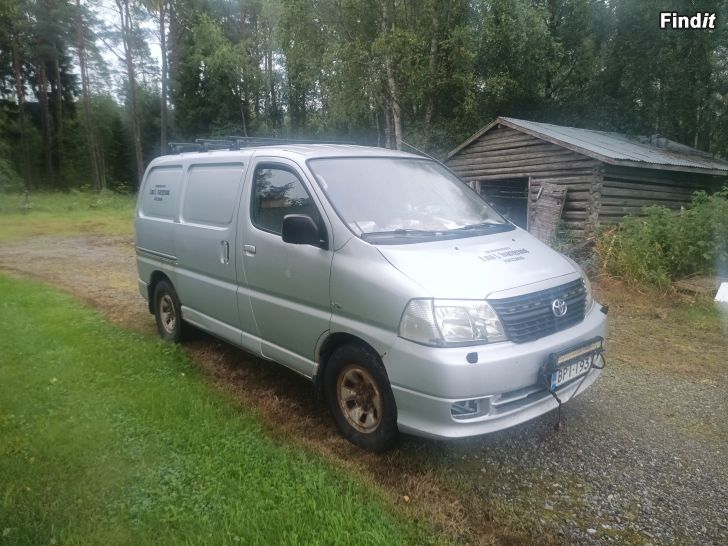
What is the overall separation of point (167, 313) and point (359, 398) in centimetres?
321

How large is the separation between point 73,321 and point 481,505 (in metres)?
5.47

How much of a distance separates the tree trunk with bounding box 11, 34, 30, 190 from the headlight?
39.1 m

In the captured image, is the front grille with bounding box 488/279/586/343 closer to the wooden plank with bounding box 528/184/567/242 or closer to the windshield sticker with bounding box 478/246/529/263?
the windshield sticker with bounding box 478/246/529/263

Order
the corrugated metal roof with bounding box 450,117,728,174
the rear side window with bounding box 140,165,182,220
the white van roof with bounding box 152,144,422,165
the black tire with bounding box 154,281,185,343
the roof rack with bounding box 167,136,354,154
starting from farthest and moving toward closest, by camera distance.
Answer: the corrugated metal roof with bounding box 450,117,728,174, the black tire with bounding box 154,281,185,343, the rear side window with bounding box 140,165,182,220, the roof rack with bounding box 167,136,354,154, the white van roof with bounding box 152,144,422,165

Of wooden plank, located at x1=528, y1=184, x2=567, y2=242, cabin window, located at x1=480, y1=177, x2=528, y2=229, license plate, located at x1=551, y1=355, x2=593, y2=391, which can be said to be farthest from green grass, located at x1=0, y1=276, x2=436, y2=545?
cabin window, located at x1=480, y1=177, x2=528, y2=229

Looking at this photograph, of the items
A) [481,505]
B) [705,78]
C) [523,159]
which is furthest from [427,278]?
[705,78]

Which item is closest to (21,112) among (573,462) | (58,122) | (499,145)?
(58,122)

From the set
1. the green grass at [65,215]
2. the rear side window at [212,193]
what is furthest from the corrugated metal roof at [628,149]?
the green grass at [65,215]

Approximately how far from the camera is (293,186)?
12.1 ft

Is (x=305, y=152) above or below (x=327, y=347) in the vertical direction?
above

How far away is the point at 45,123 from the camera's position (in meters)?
36.8

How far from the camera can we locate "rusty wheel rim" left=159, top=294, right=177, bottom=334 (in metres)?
5.40

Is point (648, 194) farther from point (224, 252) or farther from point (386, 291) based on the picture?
point (386, 291)

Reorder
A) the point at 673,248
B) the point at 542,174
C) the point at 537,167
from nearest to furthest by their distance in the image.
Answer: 1. the point at 673,248
2. the point at 542,174
3. the point at 537,167
